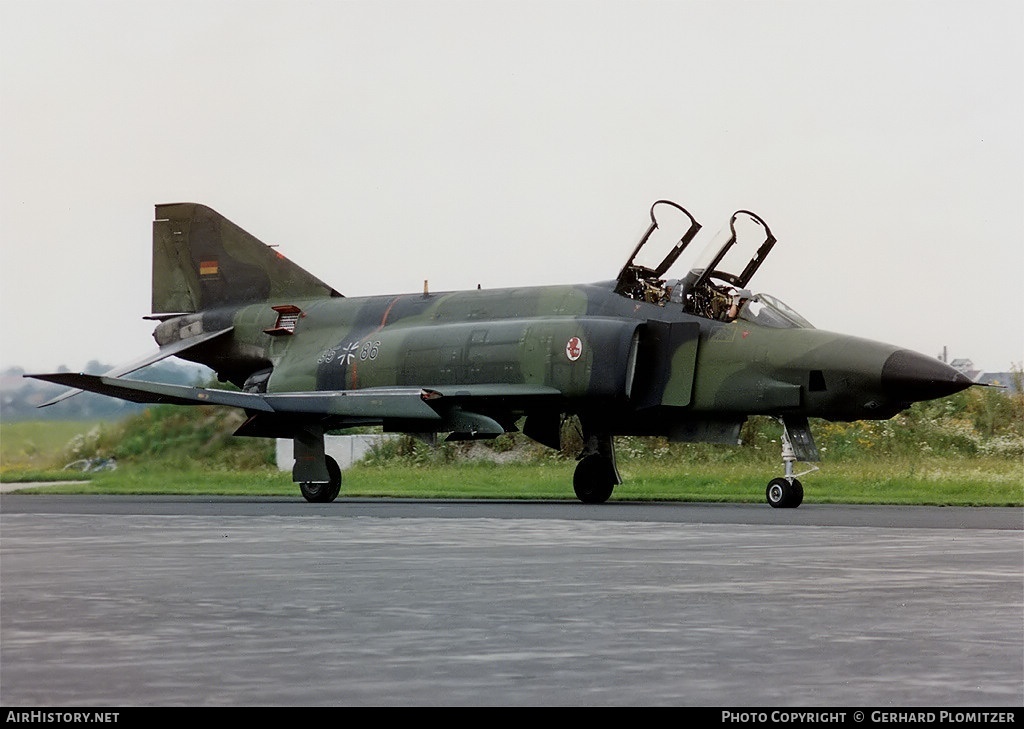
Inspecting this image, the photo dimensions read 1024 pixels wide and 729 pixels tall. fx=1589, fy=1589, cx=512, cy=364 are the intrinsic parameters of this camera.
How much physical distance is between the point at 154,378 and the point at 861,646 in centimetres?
1978

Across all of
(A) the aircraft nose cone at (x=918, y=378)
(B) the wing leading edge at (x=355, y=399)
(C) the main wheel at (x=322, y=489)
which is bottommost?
(C) the main wheel at (x=322, y=489)

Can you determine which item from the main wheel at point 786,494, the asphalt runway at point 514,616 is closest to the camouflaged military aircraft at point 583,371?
the main wheel at point 786,494

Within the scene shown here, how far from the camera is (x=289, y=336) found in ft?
76.9

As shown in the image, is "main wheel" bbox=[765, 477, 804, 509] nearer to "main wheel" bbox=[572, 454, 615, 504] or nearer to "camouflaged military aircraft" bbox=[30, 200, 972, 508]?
"camouflaged military aircraft" bbox=[30, 200, 972, 508]

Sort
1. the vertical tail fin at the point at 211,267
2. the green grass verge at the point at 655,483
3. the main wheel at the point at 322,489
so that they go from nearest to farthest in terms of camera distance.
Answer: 1. the green grass verge at the point at 655,483
2. the main wheel at the point at 322,489
3. the vertical tail fin at the point at 211,267

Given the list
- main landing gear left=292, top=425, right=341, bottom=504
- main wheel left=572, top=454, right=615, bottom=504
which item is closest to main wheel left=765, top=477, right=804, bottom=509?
main wheel left=572, top=454, right=615, bottom=504

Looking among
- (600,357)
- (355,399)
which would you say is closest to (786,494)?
(600,357)

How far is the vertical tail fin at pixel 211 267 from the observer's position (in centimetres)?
2448

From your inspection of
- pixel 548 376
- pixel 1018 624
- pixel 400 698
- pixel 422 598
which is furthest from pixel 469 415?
pixel 400 698

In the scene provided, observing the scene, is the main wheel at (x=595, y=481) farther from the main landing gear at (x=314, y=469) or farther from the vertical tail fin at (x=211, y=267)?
the vertical tail fin at (x=211, y=267)

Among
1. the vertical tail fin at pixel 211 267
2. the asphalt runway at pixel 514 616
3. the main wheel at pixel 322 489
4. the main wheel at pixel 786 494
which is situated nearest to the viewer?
the asphalt runway at pixel 514 616

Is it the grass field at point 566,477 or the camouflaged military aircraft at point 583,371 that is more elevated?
the camouflaged military aircraft at point 583,371

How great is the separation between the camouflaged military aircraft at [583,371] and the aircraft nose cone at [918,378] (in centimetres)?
2
